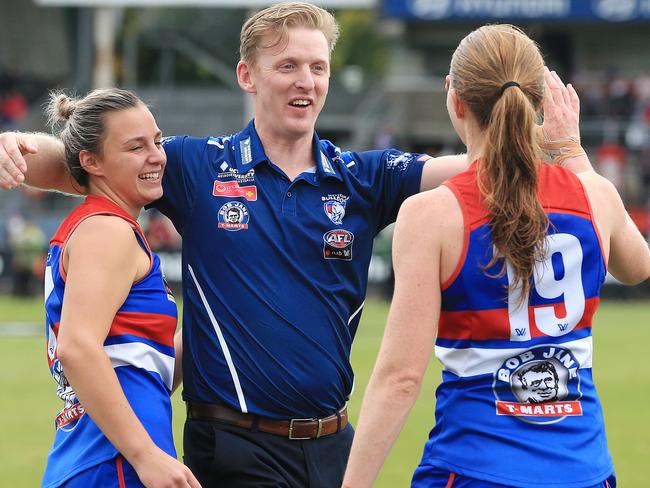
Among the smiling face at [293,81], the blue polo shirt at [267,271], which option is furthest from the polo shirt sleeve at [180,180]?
the smiling face at [293,81]

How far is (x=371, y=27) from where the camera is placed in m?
59.7

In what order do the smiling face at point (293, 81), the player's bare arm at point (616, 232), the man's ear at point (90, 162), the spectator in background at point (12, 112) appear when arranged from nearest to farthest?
the player's bare arm at point (616, 232), the man's ear at point (90, 162), the smiling face at point (293, 81), the spectator in background at point (12, 112)

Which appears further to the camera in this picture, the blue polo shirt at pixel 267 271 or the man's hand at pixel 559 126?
the blue polo shirt at pixel 267 271

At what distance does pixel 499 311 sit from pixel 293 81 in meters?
1.47

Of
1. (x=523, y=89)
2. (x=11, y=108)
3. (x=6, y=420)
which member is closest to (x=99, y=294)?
(x=523, y=89)

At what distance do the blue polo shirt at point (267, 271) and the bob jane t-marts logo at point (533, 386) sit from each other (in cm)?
108

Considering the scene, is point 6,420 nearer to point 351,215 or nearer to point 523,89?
point 351,215

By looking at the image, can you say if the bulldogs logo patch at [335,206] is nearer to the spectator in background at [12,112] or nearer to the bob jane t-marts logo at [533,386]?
the bob jane t-marts logo at [533,386]

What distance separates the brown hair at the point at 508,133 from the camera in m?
3.12

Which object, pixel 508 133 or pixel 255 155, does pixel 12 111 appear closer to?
pixel 255 155

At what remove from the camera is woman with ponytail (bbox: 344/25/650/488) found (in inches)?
123

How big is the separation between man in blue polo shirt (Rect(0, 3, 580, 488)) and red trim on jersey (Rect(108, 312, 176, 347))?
20.4 inches

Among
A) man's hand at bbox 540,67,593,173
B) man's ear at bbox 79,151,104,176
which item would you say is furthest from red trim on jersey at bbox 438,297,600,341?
man's ear at bbox 79,151,104,176

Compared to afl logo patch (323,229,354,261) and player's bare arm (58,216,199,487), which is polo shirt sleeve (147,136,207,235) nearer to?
afl logo patch (323,229,354,261)
